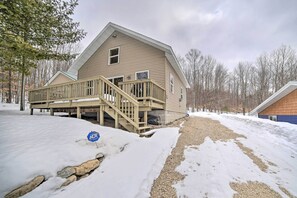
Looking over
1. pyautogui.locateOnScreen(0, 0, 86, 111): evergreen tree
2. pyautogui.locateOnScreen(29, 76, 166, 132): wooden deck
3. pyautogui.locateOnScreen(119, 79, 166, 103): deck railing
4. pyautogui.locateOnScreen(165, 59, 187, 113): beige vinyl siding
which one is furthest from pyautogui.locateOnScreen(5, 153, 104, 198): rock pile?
→ pyautogui.locateOnScreen(165, 59, 187, 113): beige vinyl siding

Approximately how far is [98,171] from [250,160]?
4.07m

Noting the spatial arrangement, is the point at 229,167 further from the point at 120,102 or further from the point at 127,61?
the point at 127,61

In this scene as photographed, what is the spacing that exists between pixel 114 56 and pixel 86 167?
924 cm

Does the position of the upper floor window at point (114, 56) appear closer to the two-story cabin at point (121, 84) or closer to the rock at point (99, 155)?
the two-story cabin at point (121, 84)

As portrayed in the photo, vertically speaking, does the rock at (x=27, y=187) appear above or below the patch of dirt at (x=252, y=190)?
above

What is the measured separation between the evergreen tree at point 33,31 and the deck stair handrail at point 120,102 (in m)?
3.52

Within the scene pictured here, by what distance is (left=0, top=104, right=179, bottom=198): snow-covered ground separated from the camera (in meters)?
2.46

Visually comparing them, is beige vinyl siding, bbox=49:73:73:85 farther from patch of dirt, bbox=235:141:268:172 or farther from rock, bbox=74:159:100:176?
patch of dirt, bbox=235:141:268:172

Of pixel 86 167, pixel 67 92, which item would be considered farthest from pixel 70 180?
pixel 67 92

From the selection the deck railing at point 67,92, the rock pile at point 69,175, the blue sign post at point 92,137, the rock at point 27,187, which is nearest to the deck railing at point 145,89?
the deck railing at point 67,92

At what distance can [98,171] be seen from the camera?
10.4ft

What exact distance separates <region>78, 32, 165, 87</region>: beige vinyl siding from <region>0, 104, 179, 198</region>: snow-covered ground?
17.9 ft

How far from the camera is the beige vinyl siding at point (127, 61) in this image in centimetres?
918

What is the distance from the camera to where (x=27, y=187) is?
235 centimetres
